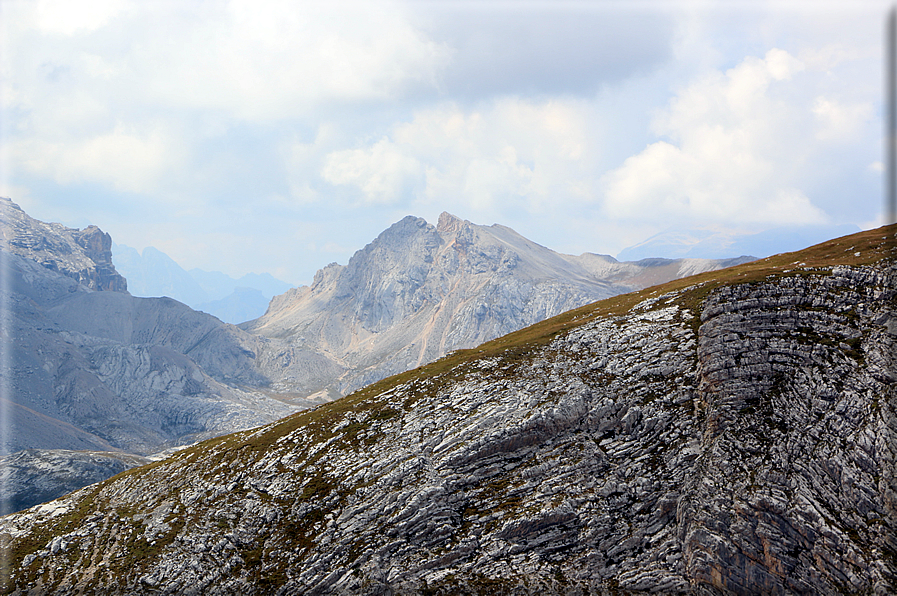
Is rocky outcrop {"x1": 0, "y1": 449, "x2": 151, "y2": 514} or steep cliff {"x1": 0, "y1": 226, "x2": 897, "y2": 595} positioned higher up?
steep cliff {"x1": 0, "y1": 226, "x2": 897, "y2": 595}

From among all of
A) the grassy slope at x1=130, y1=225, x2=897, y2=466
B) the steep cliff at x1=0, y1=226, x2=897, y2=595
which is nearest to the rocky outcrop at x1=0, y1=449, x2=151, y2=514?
the steep cliff at x1=0, y1=226, x2=897, y2=595

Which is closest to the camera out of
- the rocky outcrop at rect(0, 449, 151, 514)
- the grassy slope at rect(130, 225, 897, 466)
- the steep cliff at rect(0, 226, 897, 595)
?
the steep cliff at rect(0, 226, 897, 595)

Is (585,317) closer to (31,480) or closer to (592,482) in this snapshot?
(592,482)

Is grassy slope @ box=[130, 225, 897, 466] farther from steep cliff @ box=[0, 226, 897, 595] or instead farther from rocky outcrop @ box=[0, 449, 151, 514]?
rocky outcrop @ box=[0, 449, 151, 514]

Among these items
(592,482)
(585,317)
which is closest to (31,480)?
(585,317)

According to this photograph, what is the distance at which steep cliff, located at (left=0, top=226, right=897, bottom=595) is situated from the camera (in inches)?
A: 1875

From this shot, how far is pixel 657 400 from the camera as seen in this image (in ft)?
199

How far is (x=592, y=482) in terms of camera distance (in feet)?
188

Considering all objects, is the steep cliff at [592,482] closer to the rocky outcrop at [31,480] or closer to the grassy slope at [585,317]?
the grassy slope at [585,317]

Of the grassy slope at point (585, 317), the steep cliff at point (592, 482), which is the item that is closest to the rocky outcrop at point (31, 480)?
the steep cliff at point (592, 482)

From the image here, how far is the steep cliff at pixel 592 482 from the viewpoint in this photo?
47.6 meters

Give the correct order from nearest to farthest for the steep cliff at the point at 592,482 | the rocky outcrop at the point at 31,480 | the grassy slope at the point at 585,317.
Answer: the steep cliff at the point at 592,482 < the grassy slope at the point at 585,317 < the rocky outcrop at the point at 31,480

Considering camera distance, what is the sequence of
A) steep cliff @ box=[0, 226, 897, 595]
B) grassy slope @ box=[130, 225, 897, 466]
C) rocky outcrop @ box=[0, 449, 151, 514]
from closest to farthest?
steep cliff @ box=[0, 226, 897, 595] < grassy slope @ box=[130, 225, 897, 466] < rocky outcrop @ box=[0, 449, 151, 514]

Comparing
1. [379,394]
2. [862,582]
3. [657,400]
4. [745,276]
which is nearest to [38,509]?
[379,394]
